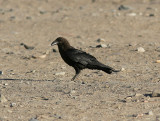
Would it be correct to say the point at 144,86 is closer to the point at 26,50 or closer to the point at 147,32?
the point at 26,50

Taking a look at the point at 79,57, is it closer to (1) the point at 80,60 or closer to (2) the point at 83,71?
(1) the point at 80,60

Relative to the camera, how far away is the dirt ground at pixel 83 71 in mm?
6723

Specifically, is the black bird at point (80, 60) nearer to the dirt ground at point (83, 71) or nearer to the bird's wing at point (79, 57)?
the bird's wing at point (79, 57)

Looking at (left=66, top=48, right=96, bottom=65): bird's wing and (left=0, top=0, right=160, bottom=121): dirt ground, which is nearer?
(left=0, top=0, right=160, bottom=121): dirt ground

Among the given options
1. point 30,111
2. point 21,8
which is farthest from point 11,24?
point 30,111

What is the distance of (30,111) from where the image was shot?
6664 mm

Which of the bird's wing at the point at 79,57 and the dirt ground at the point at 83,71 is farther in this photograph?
the bird's wing at the point at 79,57

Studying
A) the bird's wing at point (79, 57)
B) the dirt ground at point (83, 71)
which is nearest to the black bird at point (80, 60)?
the bird's wing at point (79, 57)

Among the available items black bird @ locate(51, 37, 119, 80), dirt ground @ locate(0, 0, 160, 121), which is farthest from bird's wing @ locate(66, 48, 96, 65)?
dirt ground @ locate(0, 0, 160, 121)

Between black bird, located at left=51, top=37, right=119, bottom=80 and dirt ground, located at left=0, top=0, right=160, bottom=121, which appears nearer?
dirt ground, located at left=0, top=0, right=160, bottom=121

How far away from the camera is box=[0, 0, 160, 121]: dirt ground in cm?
672

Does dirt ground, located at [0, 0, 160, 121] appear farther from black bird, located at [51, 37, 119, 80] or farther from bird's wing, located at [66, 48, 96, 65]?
bird's wing, located at [66, 48, 96, 65]

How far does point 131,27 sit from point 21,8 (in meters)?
5.95

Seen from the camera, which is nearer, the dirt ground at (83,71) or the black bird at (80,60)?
the dirt ground at (83,71)
